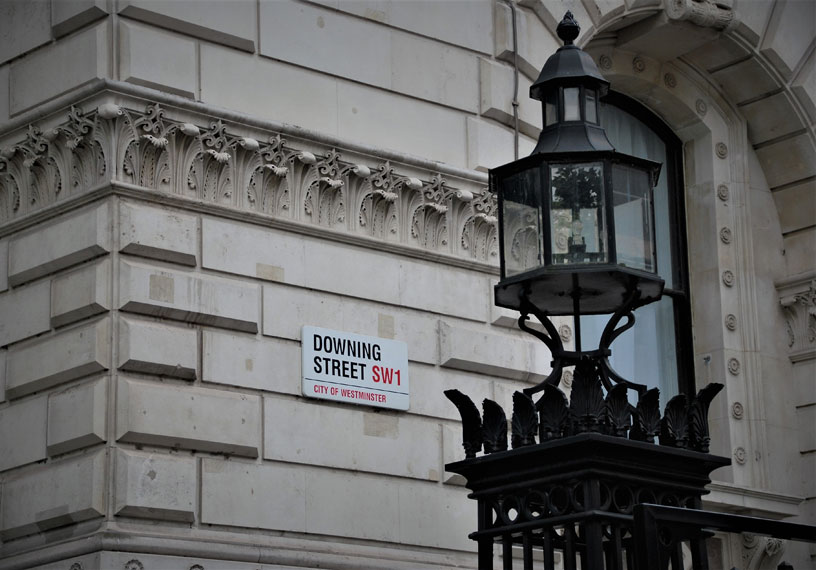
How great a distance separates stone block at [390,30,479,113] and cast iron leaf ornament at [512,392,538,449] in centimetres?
366

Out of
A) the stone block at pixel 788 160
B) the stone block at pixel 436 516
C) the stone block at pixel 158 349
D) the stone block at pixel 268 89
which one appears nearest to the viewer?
the stone block at pixel 158 349

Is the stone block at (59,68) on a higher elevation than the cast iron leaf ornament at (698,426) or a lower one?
higher

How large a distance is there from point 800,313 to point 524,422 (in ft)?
22.2

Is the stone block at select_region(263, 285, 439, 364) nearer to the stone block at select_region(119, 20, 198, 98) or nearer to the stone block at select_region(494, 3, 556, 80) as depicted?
the stone block at select_region(119, 20, 198, 98)

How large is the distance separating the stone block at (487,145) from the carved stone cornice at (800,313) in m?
3.55

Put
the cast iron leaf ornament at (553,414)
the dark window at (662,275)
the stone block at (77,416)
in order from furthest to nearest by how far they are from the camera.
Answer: the dark window at (662,275), the stone block at (77,416), the cast iron leaf ornament at (553,414)

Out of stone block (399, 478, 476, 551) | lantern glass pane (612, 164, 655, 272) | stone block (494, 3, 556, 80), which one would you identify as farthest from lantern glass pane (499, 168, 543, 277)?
stone block (494, 3, 556, 80)

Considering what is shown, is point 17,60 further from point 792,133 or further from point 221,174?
point 792,133

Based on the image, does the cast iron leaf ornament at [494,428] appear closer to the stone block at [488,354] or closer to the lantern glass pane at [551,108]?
the lantern glass pane at [551,108]

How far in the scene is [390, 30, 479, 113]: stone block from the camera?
37.5ft

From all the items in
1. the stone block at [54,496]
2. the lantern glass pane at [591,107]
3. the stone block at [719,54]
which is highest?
the stone block at [719,54]

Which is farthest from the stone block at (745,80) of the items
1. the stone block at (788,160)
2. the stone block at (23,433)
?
the stone block at (23,433)

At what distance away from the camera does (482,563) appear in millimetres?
8320

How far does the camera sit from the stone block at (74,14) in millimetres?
10195
